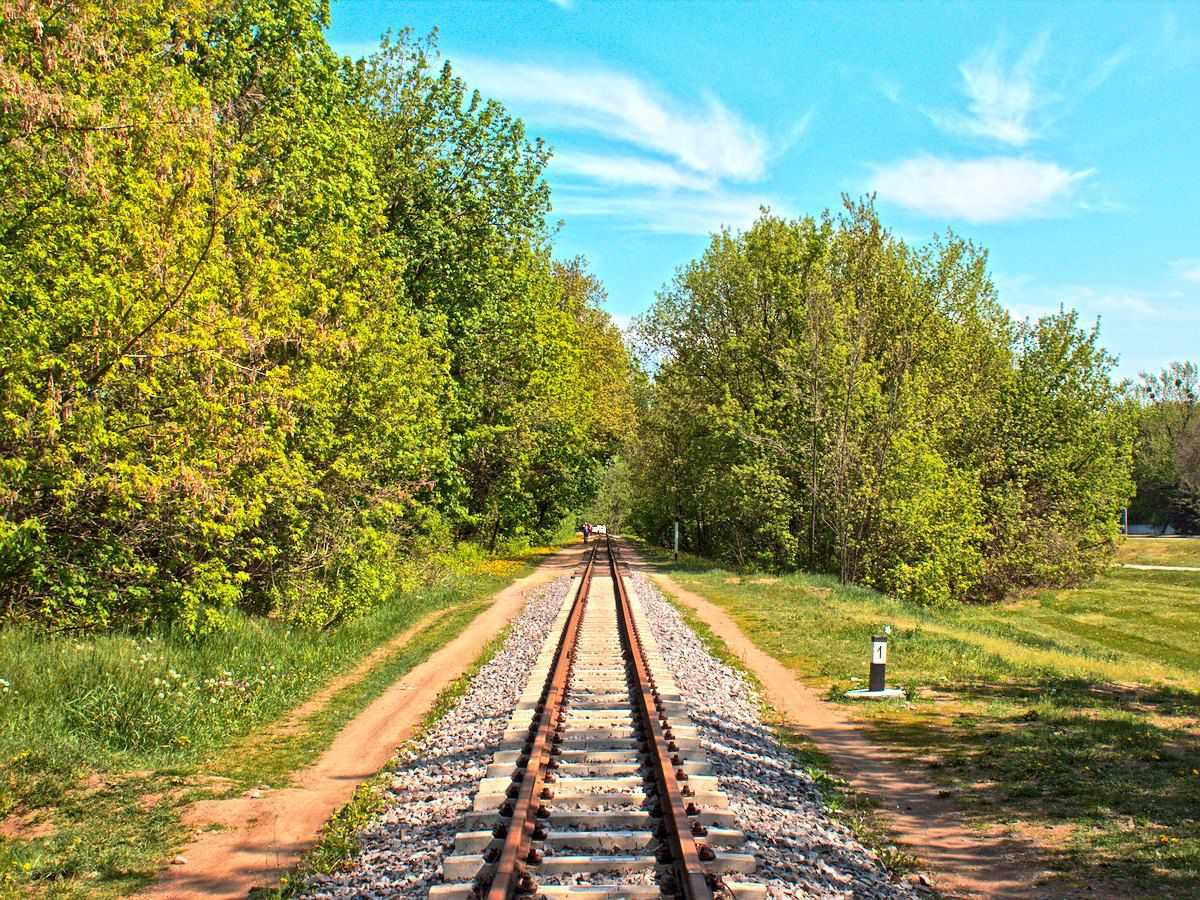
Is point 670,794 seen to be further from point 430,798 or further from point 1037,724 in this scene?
point 1037,724

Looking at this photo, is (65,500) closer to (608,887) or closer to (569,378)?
(608,887)

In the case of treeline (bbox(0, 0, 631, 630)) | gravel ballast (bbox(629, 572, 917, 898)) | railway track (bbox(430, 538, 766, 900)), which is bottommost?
gravel ballast (bbox(629, 572, 917, 898))

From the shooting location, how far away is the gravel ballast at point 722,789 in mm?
5629

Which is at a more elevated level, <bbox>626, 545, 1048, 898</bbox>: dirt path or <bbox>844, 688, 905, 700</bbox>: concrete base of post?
<bbox>844, 688, 905, 700</bbox>: concrete base of post

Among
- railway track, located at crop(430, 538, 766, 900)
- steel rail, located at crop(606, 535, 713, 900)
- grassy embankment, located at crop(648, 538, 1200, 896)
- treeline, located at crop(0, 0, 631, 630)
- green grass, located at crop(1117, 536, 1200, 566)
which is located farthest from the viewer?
green grass, located at crop(1117, 536, 1200, 566)

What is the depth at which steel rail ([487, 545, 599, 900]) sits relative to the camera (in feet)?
16.8

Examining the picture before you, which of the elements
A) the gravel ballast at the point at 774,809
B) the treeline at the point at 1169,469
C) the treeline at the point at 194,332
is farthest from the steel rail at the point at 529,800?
the treeline at the point at 1169,469

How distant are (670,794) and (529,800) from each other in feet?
3.30

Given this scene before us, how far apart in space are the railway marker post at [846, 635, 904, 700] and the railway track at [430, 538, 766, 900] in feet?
9.96

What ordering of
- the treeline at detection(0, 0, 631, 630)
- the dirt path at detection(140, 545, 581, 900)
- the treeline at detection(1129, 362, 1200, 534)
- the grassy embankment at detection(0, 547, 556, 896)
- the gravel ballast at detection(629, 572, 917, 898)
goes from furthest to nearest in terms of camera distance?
the treeline at detection(1129, 362, 1200, 534)
the treeline at detection(0, 0, 631, 630)
the grassy embankment at detection(0, 547, 556, 896)
the dirt path at detection(140, 545, 581, 900)
the gravel ballast at detection(629, 572, 917, 898)

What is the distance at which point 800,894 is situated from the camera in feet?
17.3

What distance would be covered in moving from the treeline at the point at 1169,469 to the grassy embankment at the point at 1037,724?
81.1 m

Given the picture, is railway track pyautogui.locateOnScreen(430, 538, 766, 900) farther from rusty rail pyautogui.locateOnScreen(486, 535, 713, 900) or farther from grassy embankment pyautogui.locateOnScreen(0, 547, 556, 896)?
grassy embankment pyautogui.locateOnScreen(0, 547, 556, 896)

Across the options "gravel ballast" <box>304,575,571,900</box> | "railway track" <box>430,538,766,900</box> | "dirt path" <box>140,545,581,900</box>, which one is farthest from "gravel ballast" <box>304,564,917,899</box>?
"dirt path" <box>140,545,581,900</box>
